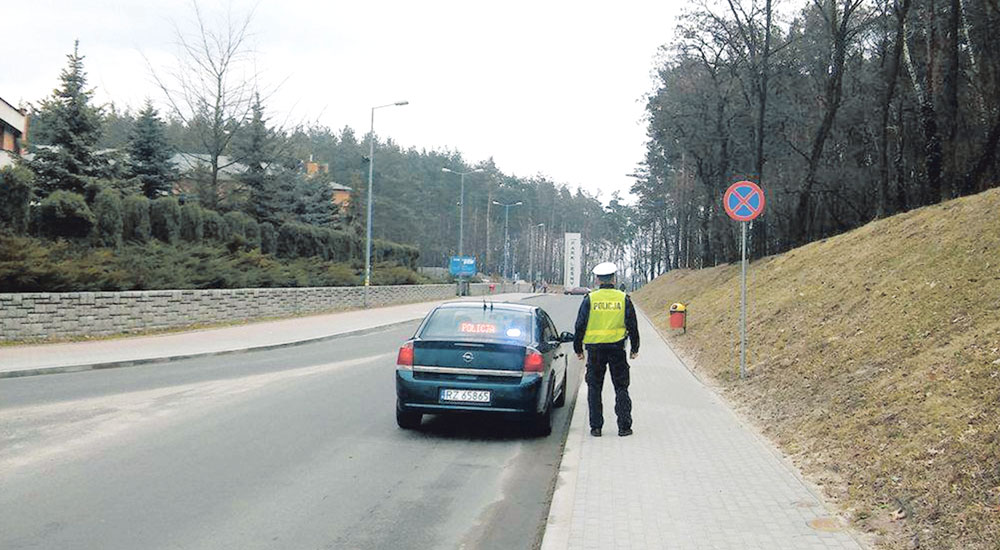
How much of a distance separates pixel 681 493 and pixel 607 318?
9.62ft

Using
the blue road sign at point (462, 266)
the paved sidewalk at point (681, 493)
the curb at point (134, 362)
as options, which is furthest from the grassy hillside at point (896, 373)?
the blue road sign at point (462, 266)

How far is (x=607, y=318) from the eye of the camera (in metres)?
9.14

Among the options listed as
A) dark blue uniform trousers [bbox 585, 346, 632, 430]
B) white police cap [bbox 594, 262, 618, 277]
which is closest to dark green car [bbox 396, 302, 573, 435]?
dark blue uniform trousers [bbox 585, 346, 632, 430]

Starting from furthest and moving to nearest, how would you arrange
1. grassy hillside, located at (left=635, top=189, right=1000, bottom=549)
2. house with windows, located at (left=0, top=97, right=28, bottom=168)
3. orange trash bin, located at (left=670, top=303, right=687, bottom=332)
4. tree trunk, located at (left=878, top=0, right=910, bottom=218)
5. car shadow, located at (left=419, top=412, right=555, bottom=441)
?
house with windows, located at (left=0, top=97, right=28, bottom=168), orange trash bin, located at (left=670, top=303, right=687, bottom=332), tree trunk, located at (left=878, top=0, right=910, bottom=218), car shadow, located at (left=419, top=412, right=555, bottom=441), grassy hillside, located at (left=635, top=189, right=1000, bottom=549)

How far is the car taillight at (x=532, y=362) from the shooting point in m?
9.12

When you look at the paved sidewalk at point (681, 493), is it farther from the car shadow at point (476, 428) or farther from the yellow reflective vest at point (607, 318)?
the yellow reflective vest at point (607, 318)

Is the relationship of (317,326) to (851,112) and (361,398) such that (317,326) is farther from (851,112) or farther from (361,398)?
(851,112)

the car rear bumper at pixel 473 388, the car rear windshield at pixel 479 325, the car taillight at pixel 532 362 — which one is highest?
the car rear windshield at pixel 479 325

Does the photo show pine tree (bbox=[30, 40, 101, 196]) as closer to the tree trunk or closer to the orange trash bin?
the orange trash bin

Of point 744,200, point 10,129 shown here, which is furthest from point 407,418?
point 10,129

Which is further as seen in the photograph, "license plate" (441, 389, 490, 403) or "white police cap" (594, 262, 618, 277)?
"white police cap" (594, 262, 618, 277)

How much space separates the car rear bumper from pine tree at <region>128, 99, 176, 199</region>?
3345cm

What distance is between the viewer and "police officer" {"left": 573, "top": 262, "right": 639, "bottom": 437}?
9086 mm

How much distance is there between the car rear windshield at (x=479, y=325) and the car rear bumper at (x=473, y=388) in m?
0.51
